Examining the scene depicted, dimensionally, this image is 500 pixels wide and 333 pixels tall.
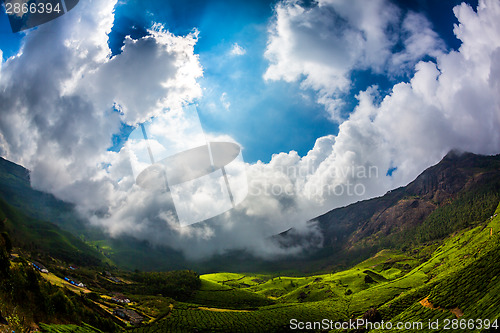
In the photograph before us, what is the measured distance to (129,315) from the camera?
5528cm

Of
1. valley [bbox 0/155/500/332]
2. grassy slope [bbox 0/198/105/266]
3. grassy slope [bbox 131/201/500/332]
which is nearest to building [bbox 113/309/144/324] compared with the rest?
valley [bbox 0/155/500/332]

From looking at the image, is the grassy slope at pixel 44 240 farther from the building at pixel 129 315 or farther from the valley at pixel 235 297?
the building at pixel 129 315

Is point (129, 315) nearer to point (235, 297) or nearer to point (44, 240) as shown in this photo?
point (235, 297)

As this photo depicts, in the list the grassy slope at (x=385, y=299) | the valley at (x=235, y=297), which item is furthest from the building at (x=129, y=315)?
the grassy slope at (x=385, y=299)

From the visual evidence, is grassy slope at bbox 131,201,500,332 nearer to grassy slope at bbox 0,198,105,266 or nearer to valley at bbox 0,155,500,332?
valley at bbox 0,155,500,332

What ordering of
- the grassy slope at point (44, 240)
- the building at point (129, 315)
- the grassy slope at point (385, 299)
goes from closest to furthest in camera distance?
the grassy slope at point (385, 299) < the building at point (129, 315) < the grassy slope at point (44, 240)

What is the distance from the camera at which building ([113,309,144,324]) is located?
52.7m

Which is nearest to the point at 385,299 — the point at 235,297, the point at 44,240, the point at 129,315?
the point at 235,297

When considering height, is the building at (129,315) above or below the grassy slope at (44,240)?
below

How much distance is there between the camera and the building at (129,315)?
5269 centimetres

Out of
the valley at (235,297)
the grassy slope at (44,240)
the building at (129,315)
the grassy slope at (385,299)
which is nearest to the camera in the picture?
the valley at (235,297)

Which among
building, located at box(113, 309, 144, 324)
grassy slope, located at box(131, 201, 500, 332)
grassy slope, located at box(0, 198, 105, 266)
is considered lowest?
grassy slope, located at box(131, 201, 500, 332)

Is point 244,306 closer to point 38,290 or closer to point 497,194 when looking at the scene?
point 38,290

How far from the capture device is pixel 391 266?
12962 centimetres
